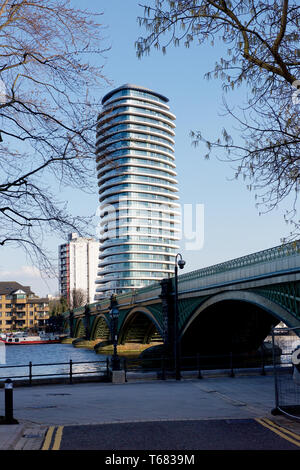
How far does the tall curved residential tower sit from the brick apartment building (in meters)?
26.8

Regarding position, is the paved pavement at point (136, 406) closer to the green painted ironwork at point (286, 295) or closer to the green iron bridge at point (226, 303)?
the green iron bridge at point (226, 303)

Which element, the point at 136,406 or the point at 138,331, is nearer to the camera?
the point at 136,406

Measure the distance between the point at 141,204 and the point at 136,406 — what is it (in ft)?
503

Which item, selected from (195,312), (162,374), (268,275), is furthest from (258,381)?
(195,312)

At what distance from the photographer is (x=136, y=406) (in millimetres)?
14992

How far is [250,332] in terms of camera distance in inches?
2044

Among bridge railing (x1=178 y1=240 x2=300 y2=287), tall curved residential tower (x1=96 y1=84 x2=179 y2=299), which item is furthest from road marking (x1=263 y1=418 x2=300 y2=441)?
tall curved residential tower (x1=96 y1=84 x2=179 y2=299)

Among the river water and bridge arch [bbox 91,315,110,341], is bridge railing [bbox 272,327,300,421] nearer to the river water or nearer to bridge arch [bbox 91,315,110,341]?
the river water

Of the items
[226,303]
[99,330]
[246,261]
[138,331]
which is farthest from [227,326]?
[99,330]

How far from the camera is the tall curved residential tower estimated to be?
530 feet

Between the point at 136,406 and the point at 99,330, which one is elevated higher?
the point at 136,406

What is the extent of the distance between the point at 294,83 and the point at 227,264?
96.5 ft

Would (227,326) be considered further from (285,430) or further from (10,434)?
(10,434)
